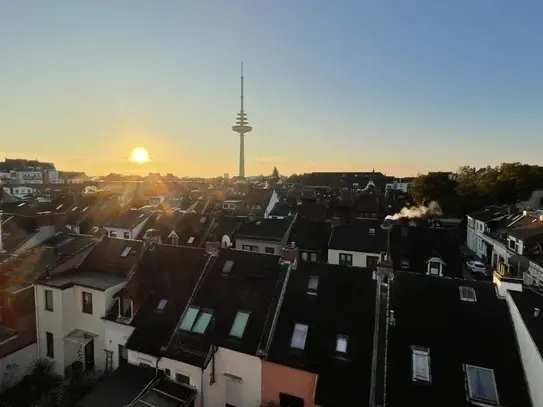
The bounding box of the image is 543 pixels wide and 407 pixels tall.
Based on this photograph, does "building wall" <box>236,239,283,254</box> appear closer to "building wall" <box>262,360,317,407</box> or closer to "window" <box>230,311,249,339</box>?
"window" <box>230,311,249,339</box>

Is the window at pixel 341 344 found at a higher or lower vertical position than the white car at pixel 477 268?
higher

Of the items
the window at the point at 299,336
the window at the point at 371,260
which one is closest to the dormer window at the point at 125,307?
the window at the point at 299,336

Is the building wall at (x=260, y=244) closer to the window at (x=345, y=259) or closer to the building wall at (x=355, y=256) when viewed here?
the building wall at (x=355, y=256)

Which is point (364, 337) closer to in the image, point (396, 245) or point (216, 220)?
point (396, 245)

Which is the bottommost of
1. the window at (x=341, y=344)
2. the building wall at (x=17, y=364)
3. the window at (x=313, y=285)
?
the building wall at (x=17, y=364)

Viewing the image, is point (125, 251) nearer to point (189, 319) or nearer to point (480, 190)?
point (189, 319)

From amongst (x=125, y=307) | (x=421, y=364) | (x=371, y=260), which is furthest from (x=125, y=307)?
(x=371, y=260)

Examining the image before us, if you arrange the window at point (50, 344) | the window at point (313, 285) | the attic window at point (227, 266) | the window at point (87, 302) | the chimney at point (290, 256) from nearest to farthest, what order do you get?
the window at point (313, 285), the chimney at point (290, 256), the attic window at point (227, 266), the window at point (87, 302), the window at point (50, 344)
